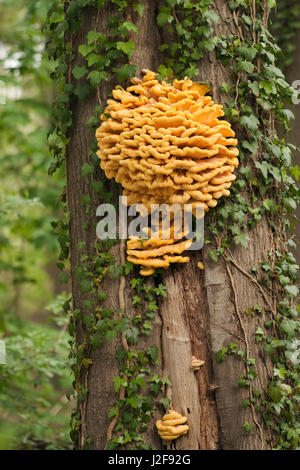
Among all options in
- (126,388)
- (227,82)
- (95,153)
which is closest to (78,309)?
(126,388)

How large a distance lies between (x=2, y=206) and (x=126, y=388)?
104 inches

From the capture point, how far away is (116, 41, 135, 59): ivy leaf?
265 cm

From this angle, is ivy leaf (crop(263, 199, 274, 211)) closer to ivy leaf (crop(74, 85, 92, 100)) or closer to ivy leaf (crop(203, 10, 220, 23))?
ivy leaf (crop(203, 10, 220, 23))

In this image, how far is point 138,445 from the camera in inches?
100

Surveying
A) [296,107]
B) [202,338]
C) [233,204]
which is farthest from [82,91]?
[296,107]

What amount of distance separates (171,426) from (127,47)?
2.11m

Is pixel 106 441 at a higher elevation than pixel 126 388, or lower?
lower

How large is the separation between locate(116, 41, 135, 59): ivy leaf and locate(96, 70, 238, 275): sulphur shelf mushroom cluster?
0.14m

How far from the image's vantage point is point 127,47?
2.66 metres

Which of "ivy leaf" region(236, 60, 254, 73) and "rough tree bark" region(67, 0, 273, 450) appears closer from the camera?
"rough tree bark" region(67, 0, 273, 450)

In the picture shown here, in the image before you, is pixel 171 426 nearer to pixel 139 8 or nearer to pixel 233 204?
pixel 233 204

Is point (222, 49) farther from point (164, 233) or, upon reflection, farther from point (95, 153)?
point (164, 233)

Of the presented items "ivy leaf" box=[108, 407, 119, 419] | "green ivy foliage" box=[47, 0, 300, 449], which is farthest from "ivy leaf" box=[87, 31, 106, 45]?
"ivy leaf" box=[108, 407, 119, 419]

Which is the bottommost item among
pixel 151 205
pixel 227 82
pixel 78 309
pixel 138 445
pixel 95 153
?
pixel 138 445
